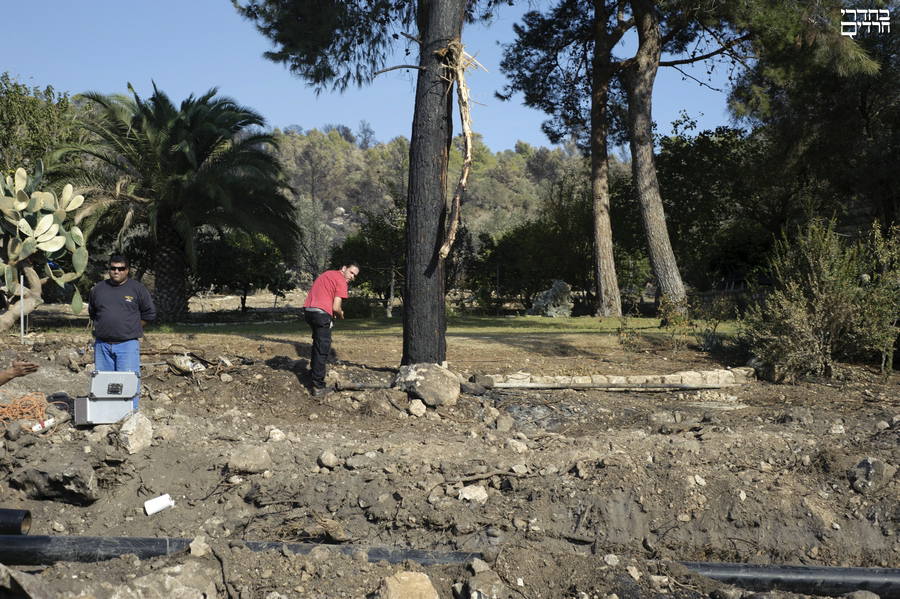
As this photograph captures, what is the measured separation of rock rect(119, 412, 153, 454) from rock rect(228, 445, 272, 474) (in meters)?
0.72

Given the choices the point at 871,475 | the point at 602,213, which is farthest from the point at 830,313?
the point at 602,213

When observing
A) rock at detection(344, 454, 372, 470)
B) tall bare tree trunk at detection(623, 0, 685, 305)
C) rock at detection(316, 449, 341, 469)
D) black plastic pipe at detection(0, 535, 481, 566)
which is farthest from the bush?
tall bare tree trunk at detection(623, 0, 685, 305)

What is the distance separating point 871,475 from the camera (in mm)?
4520

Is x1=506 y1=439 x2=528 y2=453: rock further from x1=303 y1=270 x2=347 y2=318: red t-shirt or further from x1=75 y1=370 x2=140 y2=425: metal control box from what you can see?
x1=75 y1=370 x2=140 y2=425: metal control box

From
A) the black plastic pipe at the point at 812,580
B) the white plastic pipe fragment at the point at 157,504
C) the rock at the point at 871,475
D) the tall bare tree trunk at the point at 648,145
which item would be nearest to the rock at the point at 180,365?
the white plastic pipe fragment at the point at 157,504

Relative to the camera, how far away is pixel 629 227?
80.4ft

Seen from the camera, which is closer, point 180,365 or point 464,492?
point 464,492

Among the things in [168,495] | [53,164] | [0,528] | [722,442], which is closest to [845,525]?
[722,442]

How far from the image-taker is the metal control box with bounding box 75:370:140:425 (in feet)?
17.8

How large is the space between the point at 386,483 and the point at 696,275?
23.7m

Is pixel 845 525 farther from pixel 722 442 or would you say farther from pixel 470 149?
pixel 470 149

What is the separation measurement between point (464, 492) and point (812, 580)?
2.03 metres

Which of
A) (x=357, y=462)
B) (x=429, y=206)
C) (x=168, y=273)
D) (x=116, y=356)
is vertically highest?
(x=429, y=206)

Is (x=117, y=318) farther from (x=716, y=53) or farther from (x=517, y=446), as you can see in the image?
(x=716, y=53)
